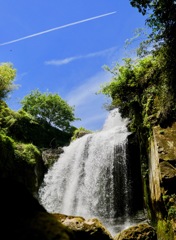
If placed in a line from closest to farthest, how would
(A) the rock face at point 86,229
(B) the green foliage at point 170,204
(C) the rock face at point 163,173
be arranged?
(A) the rock face at point 86,229, (B) the green foliage at point 170,204, (C) the rock face at point 163,173

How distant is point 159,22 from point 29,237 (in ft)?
49.2

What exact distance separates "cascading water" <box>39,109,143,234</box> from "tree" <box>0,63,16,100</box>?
51.2 ft

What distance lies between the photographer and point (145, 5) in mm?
14234

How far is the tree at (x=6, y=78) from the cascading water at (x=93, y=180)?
51.2 ft

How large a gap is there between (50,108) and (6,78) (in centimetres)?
1194

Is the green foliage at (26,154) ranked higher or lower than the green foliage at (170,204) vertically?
higher

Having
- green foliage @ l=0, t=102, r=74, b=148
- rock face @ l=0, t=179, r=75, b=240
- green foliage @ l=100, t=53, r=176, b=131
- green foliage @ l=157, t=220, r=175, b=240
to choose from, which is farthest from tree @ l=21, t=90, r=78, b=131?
rock face @ l=0, t=179, r=75, b=240

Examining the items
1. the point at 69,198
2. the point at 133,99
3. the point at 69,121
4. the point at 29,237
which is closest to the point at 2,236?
the point at 29,237

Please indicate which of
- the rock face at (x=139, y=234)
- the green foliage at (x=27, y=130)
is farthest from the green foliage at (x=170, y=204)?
the green foliage at (x=27, y=130)

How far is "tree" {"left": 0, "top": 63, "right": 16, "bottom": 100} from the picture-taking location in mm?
39622

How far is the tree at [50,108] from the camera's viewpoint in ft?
162

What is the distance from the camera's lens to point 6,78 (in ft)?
135

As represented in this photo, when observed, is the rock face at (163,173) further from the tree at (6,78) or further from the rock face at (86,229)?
the tree at (6,78)

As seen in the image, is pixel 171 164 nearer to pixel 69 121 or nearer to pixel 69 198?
pixel 69 198
